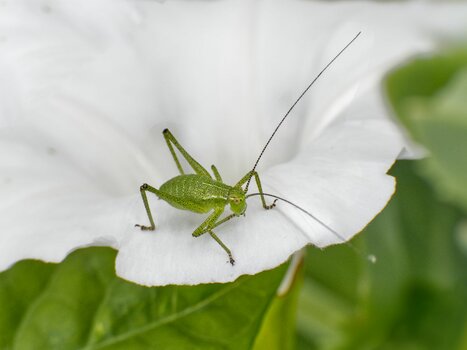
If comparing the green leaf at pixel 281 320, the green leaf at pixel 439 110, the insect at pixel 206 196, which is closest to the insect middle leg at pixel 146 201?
the insect at pixel 206 196

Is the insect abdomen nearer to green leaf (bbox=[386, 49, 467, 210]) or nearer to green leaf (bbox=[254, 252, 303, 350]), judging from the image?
green leaf (bbox=[254, 252, 303, 350])

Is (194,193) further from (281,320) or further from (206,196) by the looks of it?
(281,320)

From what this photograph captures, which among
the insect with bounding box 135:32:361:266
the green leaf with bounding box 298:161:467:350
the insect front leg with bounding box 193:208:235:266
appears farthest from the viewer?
the green leaf with bounding box 298:161:467:350

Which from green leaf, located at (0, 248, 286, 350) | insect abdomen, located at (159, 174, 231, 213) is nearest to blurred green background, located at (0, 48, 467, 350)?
green leaf, located at (0, 248, 286, 350)

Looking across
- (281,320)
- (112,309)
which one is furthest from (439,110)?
(112,309)

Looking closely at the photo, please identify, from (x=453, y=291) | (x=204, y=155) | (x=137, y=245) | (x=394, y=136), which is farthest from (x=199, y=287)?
(x=453, y=291)

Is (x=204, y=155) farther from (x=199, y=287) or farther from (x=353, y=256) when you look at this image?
(x=199, y=287)
